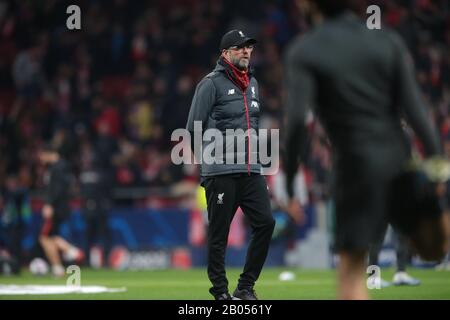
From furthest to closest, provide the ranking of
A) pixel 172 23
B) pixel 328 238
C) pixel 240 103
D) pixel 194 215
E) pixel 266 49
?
pixel 172 23 < pixel 266 49 < pixel 194 215 < pixel 328 238 < pixel 240 103

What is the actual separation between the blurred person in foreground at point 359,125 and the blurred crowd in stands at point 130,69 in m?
15.5

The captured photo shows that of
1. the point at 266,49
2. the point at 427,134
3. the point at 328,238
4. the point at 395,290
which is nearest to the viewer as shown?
the point at 427,134

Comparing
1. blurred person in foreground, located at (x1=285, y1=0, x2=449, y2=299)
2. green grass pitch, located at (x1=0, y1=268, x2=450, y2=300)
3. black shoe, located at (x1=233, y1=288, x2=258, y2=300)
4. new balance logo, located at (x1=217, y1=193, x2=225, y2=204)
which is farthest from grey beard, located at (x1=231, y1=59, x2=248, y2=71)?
blurred person in foreground, located at (x1=285, y1=0, x2=449, y2=299)

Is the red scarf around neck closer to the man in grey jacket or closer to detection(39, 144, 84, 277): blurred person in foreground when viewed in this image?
the man in grey jacket

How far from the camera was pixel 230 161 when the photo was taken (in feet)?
36.2

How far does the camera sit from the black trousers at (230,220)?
10898 mm

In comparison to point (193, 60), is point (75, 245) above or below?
below

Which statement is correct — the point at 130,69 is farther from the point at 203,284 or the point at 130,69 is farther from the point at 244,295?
the point at 244,295

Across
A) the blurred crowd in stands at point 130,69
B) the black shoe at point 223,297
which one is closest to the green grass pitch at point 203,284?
the black shoe at point 223,297

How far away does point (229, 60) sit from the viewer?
37.0 feet

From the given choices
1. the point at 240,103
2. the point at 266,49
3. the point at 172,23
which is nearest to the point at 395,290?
the point at 240,103

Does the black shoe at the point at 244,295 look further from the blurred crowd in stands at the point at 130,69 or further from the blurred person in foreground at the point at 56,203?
the blurred crowd in stands at the point at 130,69

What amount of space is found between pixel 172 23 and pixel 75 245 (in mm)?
7806
